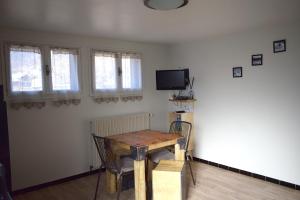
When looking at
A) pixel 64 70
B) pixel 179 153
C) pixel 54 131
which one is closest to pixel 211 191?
pixel 179 153

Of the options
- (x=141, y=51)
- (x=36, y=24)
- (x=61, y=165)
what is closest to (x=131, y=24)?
(x=36, y=24)

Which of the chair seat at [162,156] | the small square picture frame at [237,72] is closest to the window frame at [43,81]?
the chair seat at [162,156]

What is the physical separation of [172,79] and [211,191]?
6.95 ft

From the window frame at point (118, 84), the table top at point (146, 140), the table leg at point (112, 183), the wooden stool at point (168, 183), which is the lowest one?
the table leg at point (112, 183)

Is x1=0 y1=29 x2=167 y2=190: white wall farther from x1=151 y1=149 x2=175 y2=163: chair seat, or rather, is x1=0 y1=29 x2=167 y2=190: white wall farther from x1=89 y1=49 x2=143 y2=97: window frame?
x1=151 y1=149 x2=175 y2=163: chair seat

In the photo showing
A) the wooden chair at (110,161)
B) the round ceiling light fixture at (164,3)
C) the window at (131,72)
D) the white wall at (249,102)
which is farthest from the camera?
the window at (131,72)

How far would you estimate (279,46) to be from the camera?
3332 millimetres

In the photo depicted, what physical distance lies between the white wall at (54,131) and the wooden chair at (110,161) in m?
0.94

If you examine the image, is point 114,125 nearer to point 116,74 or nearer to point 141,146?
point 116,74

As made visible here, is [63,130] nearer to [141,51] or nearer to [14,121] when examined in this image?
[14,121]

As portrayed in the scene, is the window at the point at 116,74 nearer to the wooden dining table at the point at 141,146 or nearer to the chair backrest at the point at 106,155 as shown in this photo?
the wooden dining table at the point at 141,146

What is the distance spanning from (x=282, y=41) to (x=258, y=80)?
0.62 meters

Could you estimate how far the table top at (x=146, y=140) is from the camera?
288 centimetres

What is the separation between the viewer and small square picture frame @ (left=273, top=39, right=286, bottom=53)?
3284 mm
